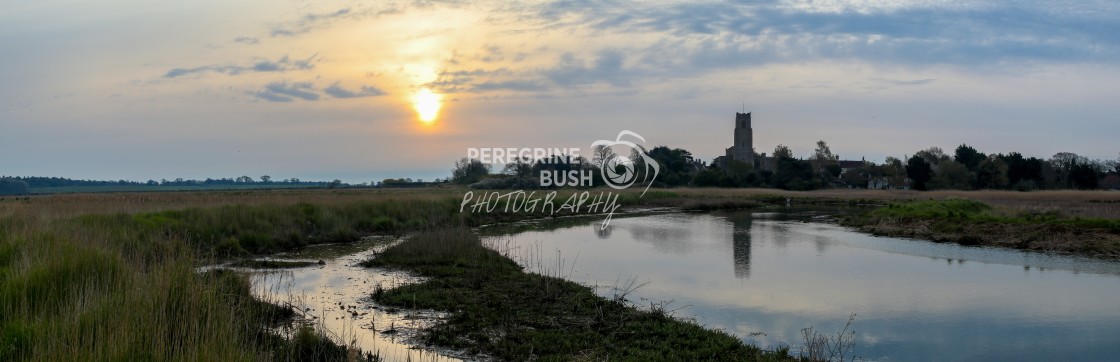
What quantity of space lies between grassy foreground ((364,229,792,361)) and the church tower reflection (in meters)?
5.55

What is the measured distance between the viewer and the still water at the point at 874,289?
9.54 m

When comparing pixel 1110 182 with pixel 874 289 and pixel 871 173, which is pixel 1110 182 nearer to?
pixel 871 173

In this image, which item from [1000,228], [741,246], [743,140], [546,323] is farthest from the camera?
[743,140]

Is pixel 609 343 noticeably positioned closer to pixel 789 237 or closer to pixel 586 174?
pixel 789 237

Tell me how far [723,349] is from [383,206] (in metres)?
22.2

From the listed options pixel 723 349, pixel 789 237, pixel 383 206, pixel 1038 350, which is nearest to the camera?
pixel 723 349

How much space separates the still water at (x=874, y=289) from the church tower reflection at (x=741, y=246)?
0.07 m

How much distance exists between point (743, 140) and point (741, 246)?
112045mm

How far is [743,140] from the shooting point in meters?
130

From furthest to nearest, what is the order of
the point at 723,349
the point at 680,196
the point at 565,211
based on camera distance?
1. the point at 680,196
2. the point at 565,211
3. the point at 723,349

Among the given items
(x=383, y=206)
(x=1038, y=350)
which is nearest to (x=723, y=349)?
(x=1038, y=350)

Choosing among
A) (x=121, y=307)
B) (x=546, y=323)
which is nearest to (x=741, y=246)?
(x=546, y=323)

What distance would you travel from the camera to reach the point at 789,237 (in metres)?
25.7

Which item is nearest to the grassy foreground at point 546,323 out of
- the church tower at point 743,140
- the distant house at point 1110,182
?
the distant house at point 1110,182
